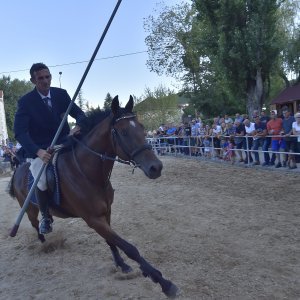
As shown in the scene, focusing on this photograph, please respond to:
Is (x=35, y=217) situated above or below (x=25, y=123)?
below

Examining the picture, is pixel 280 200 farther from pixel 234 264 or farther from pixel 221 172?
pixel 221 172

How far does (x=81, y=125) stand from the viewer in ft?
17.0

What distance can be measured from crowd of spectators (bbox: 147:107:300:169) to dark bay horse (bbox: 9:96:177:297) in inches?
323

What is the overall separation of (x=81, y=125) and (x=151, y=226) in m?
2.89

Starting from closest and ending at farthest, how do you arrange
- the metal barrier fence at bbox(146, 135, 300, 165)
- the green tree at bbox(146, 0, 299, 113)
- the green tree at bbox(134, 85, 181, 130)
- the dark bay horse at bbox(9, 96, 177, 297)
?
the dark bay horse at bbox(9, 96, 177, 297)
the metal barrier fence at bbox(146, 135, 300, 165)
the green tree at bbox(146, 0, 299, 113)
the green tree at bbox(134, 85, 181, 130)

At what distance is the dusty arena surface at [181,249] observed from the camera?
4.56 metres

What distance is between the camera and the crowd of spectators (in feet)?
41.5

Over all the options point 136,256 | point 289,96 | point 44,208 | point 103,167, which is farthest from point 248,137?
point 289,96

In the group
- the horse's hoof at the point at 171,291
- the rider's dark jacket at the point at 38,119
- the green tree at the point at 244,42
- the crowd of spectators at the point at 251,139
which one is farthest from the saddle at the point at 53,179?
the green tree at the point at 244,42

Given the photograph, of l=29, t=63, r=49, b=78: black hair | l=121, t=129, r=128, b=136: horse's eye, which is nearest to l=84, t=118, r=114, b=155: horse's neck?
l=121, t=129, r=128, b=136: horse's eye

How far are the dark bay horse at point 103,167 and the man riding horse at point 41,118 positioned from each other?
0.29 meters

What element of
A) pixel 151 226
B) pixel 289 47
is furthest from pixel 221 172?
pixel 289 47

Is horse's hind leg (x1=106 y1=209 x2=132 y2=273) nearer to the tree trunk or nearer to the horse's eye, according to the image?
the horse's eye

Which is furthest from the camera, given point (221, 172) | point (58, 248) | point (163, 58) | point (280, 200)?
point (163, 58)
